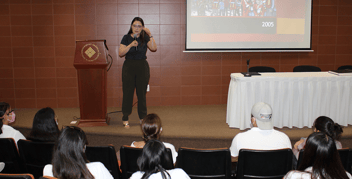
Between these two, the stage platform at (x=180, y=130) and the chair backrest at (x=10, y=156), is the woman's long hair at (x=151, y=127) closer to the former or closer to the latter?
the chair backrest at (x=10, y=156)

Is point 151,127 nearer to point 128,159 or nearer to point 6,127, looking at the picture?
point 128,159

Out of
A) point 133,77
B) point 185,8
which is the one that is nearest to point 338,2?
point 185,8

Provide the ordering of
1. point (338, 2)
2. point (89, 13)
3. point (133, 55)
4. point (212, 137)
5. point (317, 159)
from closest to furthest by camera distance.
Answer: point (317, 159), point (212, 137), point (133, 55), point (89, 13), point (338, 2)

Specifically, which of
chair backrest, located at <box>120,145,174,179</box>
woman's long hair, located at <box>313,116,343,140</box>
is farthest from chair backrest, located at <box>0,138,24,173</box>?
woman's long hair, located at <box>313,116,343,140</box>

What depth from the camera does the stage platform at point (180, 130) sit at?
3.58m

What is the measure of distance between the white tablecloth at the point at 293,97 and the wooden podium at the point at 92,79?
70.7 inches

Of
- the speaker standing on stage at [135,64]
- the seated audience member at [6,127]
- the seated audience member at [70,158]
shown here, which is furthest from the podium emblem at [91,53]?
the seated audience member at [70,158]

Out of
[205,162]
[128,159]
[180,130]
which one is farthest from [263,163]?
[180,130]

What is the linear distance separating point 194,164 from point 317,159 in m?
0.85

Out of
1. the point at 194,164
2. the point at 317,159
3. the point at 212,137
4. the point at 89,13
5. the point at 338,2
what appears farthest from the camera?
the point at 338,2

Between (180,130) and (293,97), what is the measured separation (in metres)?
1.57

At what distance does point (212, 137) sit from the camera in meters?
3.54

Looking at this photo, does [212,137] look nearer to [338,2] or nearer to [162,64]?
[162,64]

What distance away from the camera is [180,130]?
150 inches
